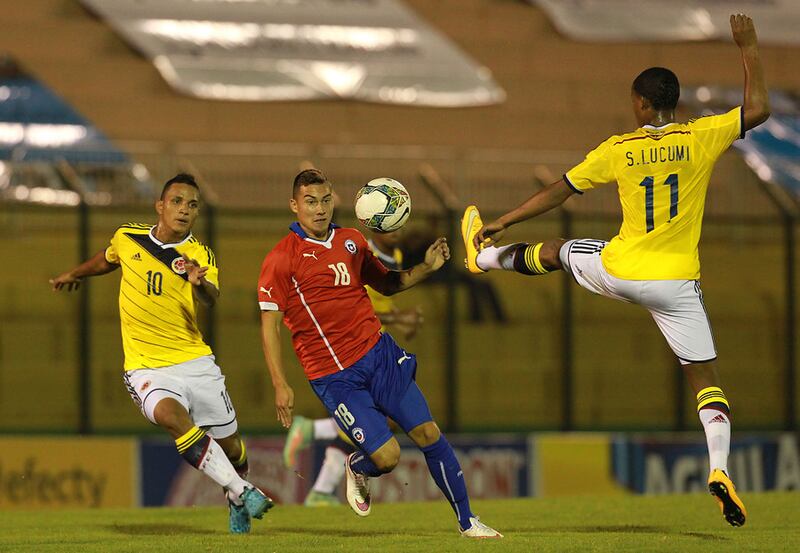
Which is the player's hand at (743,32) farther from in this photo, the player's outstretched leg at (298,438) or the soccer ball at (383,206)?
the player's outstretched leg at (298,438)

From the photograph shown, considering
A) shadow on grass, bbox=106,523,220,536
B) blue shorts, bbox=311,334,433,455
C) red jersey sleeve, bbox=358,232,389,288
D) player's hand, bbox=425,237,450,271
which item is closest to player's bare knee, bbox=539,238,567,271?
player's hand, bbox=425,237,450,271

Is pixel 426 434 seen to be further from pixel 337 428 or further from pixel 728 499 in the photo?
pixel 337 428

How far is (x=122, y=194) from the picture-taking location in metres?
14.9

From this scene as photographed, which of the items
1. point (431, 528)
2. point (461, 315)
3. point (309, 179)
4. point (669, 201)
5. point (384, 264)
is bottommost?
point (431, 528)

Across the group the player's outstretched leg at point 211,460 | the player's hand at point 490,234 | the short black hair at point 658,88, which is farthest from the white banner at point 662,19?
the player's outstretched leg at point 211,460

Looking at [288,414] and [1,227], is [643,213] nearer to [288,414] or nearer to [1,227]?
[288,414]

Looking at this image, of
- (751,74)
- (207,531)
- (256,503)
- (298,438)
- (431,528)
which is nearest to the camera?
(751,74)

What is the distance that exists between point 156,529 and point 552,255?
10.4ft

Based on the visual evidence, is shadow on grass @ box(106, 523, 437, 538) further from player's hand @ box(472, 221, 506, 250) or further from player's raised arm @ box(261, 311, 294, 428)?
player's hand @ box(472, 221, 506, 250)

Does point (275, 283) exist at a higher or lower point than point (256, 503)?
higher

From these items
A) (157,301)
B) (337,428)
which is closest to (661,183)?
(157,301)

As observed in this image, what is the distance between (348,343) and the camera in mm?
7883

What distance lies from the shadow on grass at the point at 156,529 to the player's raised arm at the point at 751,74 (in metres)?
4.04

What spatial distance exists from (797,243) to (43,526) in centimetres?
1138
